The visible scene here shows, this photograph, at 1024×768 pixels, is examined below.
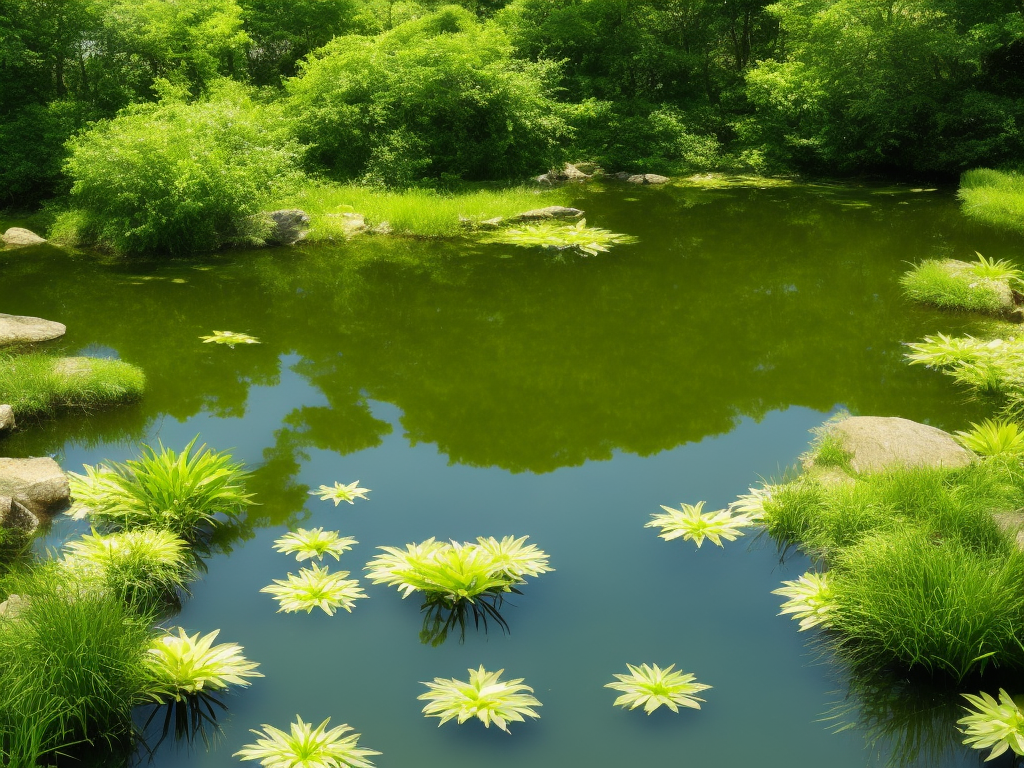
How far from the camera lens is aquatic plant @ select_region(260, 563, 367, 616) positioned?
4.48 metres

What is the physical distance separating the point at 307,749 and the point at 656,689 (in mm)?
1553

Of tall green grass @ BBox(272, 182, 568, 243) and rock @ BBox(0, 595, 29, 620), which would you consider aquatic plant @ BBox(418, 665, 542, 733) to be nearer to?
rock @ BBox(0, 595, 29, 620)

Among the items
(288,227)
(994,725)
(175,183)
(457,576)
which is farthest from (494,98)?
(994,725)

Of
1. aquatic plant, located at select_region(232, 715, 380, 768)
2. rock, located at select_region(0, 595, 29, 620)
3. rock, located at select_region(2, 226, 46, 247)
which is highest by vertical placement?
rock, located at select_region(0, 595, 29, 620)

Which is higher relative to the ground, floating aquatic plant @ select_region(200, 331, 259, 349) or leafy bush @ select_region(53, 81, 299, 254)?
leafy bush @ select_region(53, 81, 299, 254)

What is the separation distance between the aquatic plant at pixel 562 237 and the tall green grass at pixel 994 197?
5.61m

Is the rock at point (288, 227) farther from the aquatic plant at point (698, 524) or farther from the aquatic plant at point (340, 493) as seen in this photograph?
the aquatic plant at point (698, 524)

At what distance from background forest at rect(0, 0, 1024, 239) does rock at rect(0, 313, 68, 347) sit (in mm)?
3125

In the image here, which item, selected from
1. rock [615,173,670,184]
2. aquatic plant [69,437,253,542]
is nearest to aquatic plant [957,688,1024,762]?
aquatic plant [69,437,253,542]

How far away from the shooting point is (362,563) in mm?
4887

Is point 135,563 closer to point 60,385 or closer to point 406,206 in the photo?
point 60,385

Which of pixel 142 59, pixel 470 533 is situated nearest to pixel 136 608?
pixel 470 533

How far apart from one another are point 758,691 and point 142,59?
18.4 metres

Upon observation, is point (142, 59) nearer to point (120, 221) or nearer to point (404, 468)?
point (120, 221)
